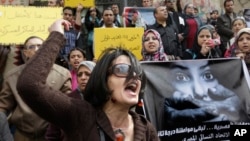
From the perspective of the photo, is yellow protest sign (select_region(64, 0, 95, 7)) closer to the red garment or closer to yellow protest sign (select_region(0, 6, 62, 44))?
the red garment

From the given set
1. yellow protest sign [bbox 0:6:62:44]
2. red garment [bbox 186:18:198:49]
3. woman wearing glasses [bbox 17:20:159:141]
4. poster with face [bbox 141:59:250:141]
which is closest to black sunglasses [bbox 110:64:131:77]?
woman wearing glasses [bbox 17:20:159:141]

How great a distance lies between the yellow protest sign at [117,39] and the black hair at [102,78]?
12.5ft

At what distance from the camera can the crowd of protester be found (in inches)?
89.4

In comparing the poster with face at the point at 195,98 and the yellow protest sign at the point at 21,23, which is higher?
the yellow protest sign at the point at 21,23

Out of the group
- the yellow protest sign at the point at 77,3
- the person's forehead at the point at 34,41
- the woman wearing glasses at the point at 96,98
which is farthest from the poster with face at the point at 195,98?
the yellow protest sign at the point at 77,3

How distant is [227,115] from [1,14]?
248cm

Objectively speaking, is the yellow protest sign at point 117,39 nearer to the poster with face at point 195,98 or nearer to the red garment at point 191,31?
the poster with face at point 195,98

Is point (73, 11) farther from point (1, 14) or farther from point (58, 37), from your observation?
point (58, 37)

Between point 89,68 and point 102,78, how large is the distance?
6.96 feet

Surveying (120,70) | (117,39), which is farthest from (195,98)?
(120,70)

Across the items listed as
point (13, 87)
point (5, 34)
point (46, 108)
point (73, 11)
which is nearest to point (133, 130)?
point (46, 108)

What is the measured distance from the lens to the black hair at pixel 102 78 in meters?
2.42

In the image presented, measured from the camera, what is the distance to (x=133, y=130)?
2.51 m

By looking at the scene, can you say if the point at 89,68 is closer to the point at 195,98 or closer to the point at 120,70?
the point at 195,98
